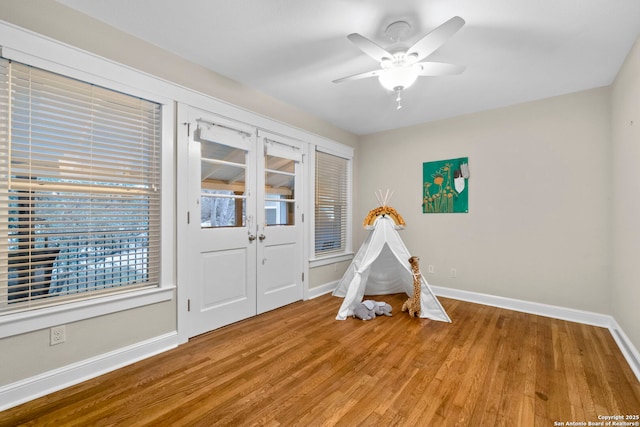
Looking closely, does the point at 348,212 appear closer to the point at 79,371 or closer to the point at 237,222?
the point at 237,222

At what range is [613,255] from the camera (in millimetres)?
2924

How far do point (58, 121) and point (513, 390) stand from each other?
3651 millimetres

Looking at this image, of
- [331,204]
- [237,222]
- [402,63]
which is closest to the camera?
[402,63]

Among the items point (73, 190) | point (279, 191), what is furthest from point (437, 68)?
point (73, 190)

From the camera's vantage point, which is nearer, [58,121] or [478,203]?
[58,121]

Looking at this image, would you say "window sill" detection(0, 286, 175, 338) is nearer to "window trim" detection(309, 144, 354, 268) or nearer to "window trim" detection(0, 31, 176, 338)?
"window trim" detection(0, 31, 176, 338)

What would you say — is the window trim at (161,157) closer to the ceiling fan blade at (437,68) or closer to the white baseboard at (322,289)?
the white baseboard at (322,289)

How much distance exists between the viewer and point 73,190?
200 cm

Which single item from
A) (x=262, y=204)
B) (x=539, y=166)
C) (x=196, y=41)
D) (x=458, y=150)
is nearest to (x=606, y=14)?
(x=539, y=166)

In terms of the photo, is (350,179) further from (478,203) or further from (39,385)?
(39,385)

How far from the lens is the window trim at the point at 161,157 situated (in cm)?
177

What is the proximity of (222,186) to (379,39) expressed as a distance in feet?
6.63

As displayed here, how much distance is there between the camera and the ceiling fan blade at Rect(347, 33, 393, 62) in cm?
182

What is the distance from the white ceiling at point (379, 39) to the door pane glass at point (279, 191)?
86 centimetres
